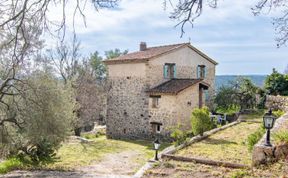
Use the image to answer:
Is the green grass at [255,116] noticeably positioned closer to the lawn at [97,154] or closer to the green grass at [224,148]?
the green grass at [224,148]

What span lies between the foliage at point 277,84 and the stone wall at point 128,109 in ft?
31.1

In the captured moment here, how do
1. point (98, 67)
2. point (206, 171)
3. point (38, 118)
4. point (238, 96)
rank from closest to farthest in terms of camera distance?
point (206, 171)
point (38, 118)
point (238, 96)
point (98, 67)

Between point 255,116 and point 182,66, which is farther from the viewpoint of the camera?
point 182,66

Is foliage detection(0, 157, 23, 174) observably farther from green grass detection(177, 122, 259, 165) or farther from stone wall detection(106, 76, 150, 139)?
stone wall detection(106, 76, 150, 139)

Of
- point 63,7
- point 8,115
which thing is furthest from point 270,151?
point 8,115

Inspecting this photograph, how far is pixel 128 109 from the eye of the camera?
1056 inches

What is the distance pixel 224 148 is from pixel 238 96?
16.3m

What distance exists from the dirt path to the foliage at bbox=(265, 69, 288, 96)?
40.8ft

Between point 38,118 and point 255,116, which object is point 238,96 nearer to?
point 255,116

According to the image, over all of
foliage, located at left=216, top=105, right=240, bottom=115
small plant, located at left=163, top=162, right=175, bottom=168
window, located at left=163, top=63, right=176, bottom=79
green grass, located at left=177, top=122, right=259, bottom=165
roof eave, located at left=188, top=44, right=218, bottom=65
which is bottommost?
small plant, located at left=163, top=162, right=175, bottom=168

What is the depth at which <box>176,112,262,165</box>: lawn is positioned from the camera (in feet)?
36.0

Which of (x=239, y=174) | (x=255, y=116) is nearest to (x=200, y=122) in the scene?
(x=255, y=116)

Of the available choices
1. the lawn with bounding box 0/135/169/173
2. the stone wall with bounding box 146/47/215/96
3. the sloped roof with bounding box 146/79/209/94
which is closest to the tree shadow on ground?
the lawn with bounding box 0/135/169/173

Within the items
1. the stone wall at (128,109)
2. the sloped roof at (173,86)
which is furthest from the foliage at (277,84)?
the stone wall at (128,109)
